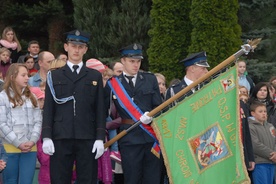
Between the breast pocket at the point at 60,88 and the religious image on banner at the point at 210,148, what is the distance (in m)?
1.51

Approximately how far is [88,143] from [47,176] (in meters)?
1.29

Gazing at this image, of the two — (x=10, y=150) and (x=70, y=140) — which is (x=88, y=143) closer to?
(x=70, y=140)

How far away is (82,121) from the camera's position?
7285 mm

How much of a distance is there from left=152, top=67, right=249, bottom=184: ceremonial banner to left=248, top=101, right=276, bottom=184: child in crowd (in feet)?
8.40

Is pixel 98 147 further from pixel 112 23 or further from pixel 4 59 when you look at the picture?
pixel 112 23

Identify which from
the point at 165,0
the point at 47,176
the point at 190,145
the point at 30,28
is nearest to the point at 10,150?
the point at 47,176

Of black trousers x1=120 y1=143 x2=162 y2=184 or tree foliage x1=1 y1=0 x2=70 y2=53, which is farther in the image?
tree foliage x1=1 y1=0 x2=70 y2=53

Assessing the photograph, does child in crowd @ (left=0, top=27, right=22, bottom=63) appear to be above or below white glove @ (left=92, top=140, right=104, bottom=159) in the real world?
above

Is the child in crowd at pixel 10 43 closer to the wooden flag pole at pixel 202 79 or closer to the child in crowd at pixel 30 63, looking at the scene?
the child in crowd at pixel 30 63

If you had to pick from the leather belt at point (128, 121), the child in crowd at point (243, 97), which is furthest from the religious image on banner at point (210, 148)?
the child in crowd at point (243, 97)

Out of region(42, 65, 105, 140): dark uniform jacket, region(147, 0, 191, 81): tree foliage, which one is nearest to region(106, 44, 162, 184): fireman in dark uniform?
region(42, 65, 105, 140): dark uniform jacket

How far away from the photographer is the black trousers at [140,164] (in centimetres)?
770

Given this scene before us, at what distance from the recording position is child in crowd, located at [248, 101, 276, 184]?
386 inches

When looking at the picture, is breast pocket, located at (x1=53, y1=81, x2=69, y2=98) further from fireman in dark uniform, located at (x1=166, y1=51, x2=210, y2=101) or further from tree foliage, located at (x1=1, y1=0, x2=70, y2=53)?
tree foliage, located at (x1=1, y1=0, x2=70, y2=53)
